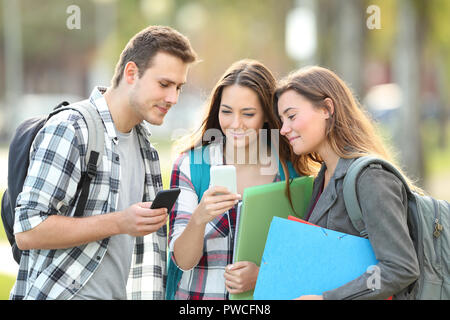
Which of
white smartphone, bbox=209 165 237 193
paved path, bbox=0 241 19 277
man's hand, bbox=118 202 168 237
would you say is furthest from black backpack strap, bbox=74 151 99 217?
paved path, bbox=0 241 19 277

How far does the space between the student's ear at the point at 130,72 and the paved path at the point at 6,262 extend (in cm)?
435

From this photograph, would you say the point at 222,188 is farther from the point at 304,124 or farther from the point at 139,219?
the point at 304,124

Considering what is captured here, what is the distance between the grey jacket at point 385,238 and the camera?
2.34 metres

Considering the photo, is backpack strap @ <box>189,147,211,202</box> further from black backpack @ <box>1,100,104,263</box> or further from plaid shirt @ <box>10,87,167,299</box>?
black backpack @ <box>1,100,104,263</box>

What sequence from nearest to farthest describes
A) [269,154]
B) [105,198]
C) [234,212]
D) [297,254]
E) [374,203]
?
[374,203] < [297,254] < [105,198] < [234,212] < [269,154]

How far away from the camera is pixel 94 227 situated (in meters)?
2.59

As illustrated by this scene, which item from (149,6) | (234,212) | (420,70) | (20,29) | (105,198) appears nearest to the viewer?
(105,198)

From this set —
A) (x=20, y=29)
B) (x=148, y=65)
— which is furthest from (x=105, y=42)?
(x=148, y=65)

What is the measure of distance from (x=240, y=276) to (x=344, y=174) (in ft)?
2.31

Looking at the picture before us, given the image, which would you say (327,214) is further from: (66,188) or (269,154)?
(66,188)

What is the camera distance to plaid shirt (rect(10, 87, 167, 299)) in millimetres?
2547

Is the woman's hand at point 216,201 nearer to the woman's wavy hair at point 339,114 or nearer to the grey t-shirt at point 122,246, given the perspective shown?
the grey t-shirt at point 122,246

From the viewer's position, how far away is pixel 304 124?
2.80 metres

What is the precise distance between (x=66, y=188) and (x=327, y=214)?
1.20m
